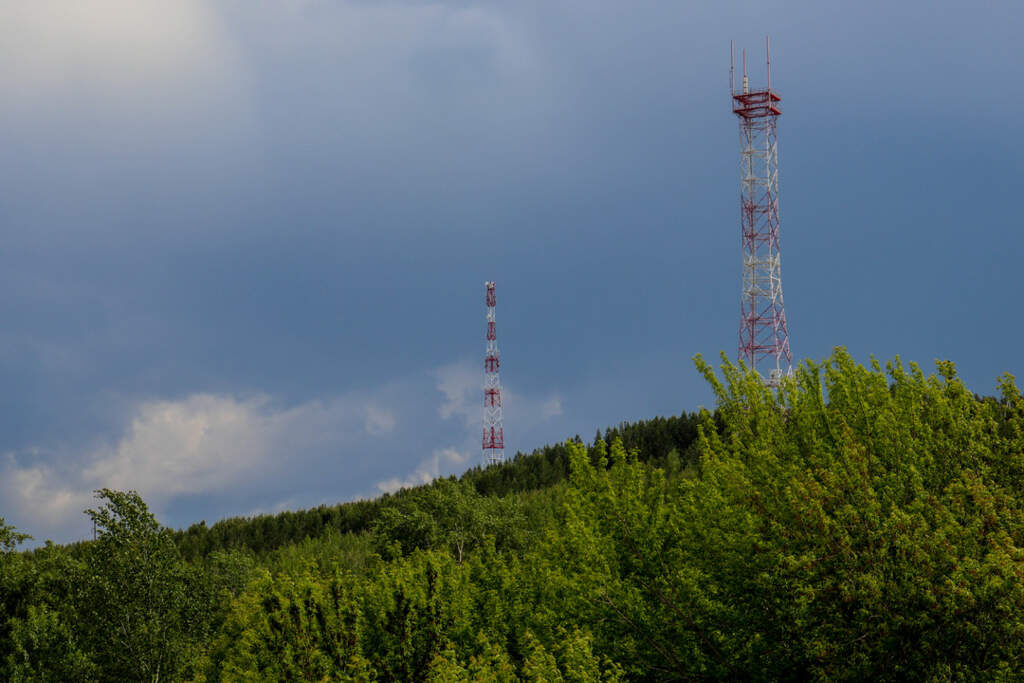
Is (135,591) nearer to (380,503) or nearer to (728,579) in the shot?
(728,579)

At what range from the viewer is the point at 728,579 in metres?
28.2

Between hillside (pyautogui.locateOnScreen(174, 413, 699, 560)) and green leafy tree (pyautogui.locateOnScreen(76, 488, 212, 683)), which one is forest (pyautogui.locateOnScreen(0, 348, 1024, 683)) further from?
hillside (pyautogui.locateOnScreen(174, 413, 699, 560))

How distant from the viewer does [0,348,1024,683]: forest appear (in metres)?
22.3

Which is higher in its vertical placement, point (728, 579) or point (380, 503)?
point (380, 503)

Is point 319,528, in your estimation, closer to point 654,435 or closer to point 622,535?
point 654,435

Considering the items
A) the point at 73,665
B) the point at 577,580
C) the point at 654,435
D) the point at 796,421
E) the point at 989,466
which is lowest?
the point at 73,665

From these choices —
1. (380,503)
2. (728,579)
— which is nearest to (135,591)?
(728,579)

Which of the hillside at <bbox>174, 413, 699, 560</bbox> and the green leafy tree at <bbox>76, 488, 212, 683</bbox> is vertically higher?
the hillside at <bbox>174, 413, 699, 560</bbox>

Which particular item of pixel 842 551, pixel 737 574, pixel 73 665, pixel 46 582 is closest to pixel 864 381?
pixel 737 574

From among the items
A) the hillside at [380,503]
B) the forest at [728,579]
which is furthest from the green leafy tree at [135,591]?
the hillside at [380,503]

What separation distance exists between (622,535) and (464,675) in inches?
382

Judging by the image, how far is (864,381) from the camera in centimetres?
3319

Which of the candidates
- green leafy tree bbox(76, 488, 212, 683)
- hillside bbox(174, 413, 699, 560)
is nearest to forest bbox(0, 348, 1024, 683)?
Answer: green leafy tree bbox(76, 488, 212, 683)

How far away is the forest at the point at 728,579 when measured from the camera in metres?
22.3
